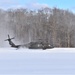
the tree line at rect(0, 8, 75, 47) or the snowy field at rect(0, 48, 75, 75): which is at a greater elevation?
the tree line at rect(0, 8, 75, 47)

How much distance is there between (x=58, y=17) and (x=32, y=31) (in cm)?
522

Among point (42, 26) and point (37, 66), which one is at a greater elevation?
point (42, 26)

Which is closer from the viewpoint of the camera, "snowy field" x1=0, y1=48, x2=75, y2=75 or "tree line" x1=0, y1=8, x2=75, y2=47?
"snowy field" x1=0, y1=48, x2=75, y2=75

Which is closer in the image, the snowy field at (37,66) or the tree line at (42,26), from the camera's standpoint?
the snowy field at (37,66)

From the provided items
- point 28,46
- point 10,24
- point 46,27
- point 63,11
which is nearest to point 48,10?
point 63,11

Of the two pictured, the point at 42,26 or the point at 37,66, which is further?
the point at 42,26

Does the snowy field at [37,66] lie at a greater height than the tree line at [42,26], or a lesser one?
lesser

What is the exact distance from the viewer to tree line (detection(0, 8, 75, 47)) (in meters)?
34.3

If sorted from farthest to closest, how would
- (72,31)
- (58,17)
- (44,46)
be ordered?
(58,17)
(72,31)
(44,46)

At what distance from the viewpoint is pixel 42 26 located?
117 feet

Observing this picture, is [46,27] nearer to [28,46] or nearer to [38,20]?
[38,20]

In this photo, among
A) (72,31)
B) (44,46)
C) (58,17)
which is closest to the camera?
(44,46)

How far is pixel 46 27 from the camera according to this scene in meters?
35.4

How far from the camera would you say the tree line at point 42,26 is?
34281mm
